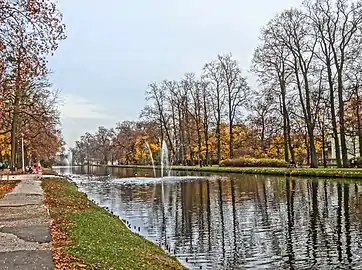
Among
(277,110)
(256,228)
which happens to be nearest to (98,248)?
(256,228)

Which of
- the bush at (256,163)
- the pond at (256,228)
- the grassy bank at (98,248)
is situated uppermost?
the bush at (256,163)

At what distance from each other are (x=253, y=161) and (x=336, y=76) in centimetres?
1592

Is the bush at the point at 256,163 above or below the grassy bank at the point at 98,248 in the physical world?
above

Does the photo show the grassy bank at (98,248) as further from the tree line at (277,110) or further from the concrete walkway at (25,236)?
the tree line at (277,110)

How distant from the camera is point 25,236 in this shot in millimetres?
9320

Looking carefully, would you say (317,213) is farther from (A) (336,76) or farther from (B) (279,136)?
(B) (279,136)

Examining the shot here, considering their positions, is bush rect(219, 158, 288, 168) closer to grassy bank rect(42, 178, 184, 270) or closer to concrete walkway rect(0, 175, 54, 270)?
concrete walkway rect(0, 175, 54, 270)

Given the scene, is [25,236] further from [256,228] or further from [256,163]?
[256,163]

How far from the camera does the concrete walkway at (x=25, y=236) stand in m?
6.92

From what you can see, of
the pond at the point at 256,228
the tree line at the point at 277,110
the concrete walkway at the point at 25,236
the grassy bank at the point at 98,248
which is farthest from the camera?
the tree line at the point at 277,110

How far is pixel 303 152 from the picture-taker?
213ft

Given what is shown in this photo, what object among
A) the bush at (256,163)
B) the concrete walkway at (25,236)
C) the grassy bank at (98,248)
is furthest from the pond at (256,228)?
the bush at (256,163)

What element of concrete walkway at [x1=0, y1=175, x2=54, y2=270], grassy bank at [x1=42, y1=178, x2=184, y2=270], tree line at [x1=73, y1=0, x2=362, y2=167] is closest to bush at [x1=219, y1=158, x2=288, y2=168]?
tree line at [x1=73, y1=0, x2=362, y2=167]

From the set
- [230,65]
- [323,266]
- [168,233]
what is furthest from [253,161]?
[323,266]
